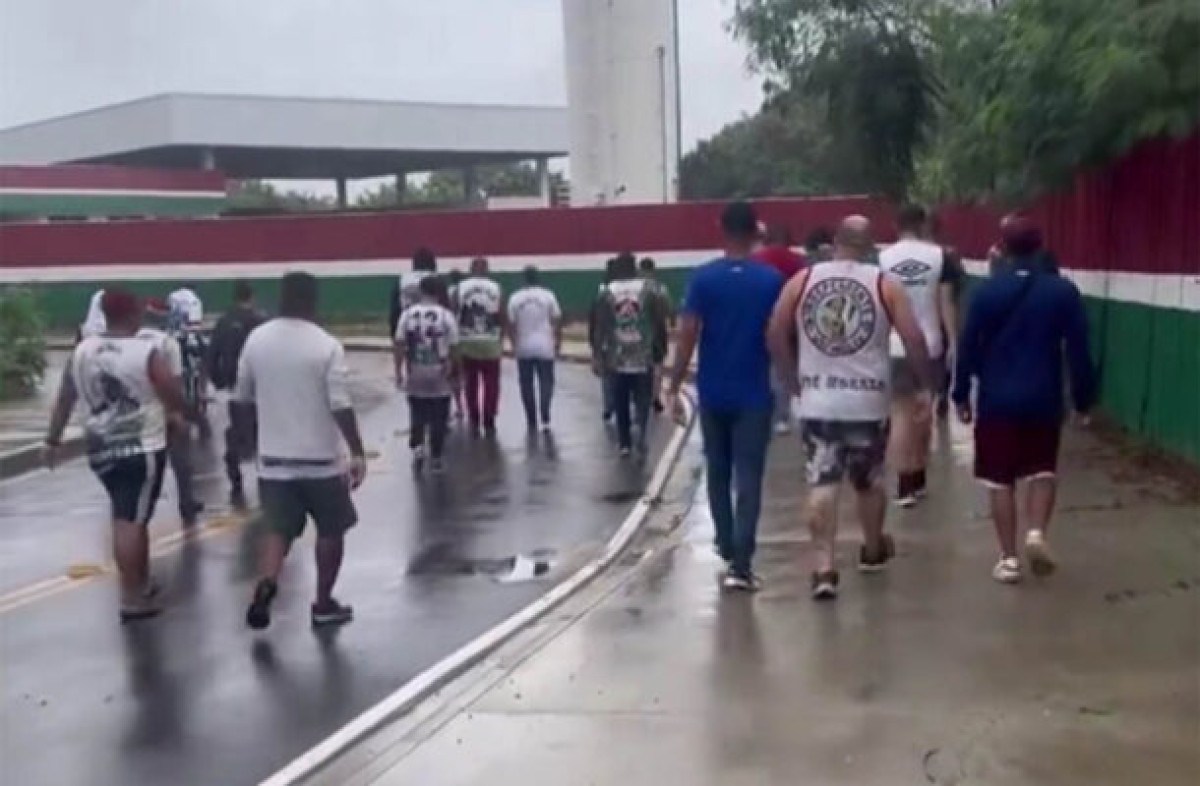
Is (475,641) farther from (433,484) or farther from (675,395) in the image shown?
(433,484)

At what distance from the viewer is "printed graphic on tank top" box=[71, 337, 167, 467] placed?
11414 millimetres

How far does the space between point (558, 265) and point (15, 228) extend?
45.3ft

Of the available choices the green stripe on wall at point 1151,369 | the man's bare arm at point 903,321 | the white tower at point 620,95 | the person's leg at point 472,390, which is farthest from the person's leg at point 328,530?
the white tower at point 620,95

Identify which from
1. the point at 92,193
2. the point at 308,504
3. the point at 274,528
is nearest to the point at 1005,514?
the point at 308,504

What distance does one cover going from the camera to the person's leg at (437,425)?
18719 mm

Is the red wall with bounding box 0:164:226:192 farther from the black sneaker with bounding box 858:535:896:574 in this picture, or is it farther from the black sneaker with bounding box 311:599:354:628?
the black sneaker with bounding box 858:535:896:574

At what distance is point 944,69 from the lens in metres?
21.1

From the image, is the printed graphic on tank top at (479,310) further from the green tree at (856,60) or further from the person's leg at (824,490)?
the person's leg at (824,490)

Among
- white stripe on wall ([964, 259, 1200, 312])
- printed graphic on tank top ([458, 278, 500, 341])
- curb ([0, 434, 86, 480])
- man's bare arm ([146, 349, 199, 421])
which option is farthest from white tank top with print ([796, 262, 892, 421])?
curb ([0, 434, 86, 480])

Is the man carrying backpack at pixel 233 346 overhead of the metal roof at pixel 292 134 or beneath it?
beneath

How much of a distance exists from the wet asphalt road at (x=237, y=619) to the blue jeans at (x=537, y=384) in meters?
2.51

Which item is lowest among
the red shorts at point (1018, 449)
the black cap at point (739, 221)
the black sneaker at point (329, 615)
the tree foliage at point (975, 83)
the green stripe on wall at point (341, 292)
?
the green stripe on wall at point (341, 292)

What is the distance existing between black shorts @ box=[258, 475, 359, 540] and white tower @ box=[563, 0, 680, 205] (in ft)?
148

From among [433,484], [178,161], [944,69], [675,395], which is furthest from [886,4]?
[178,161]
